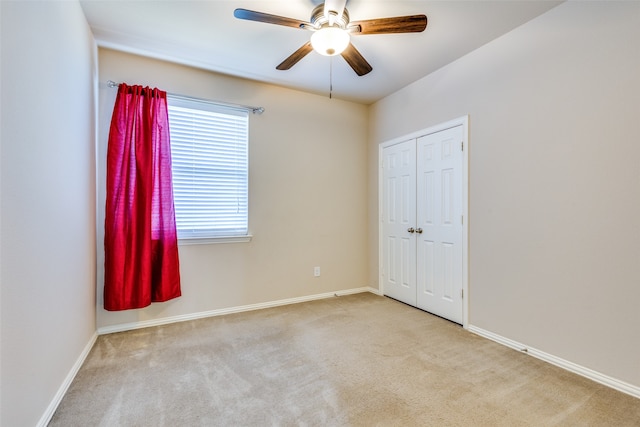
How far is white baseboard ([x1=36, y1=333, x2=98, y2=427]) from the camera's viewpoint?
1516 millimetres

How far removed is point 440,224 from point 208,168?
257 centimetres

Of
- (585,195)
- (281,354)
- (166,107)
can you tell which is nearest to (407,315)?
(281,354)

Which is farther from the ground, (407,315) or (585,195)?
(585,195)

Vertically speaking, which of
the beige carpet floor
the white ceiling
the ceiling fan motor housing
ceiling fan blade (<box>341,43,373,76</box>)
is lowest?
the beige carpet floor

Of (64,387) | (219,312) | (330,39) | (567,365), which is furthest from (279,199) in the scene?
(567,365)

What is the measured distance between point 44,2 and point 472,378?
3427 mm

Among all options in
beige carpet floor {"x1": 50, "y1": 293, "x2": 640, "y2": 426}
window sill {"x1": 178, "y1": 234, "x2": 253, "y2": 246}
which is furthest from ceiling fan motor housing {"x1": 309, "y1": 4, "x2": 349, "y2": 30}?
beige carpet floor {"x1": 50, "y1": 293, "x2": 640, "y2": 426}

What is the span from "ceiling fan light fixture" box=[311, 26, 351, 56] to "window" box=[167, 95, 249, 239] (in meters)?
1.60

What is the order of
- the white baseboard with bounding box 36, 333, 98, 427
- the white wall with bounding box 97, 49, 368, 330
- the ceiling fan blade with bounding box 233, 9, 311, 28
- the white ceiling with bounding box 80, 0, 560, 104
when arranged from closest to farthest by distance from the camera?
1. the white baseboard with bounding box 36, 333, 98, 427
2. the ceiling fan blade with bounding box 233, 9, 311, 28
3. the white ceiling with bounding box 80, 0, 560, 104
4. the white wall with bounding box 97, 49, 368, 330

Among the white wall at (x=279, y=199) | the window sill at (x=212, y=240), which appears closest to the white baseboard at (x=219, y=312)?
the white wall at (x=279, y=199)

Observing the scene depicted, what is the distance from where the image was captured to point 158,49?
270 centimetres

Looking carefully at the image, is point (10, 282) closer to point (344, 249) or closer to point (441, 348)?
point (441, 348)

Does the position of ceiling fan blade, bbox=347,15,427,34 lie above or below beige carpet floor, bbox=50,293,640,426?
above

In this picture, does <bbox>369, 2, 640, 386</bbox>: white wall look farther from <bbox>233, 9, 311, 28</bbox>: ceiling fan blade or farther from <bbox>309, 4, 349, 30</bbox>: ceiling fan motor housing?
<bbox>233, 9, 311, 28</bbox>: ceiling fan blade
